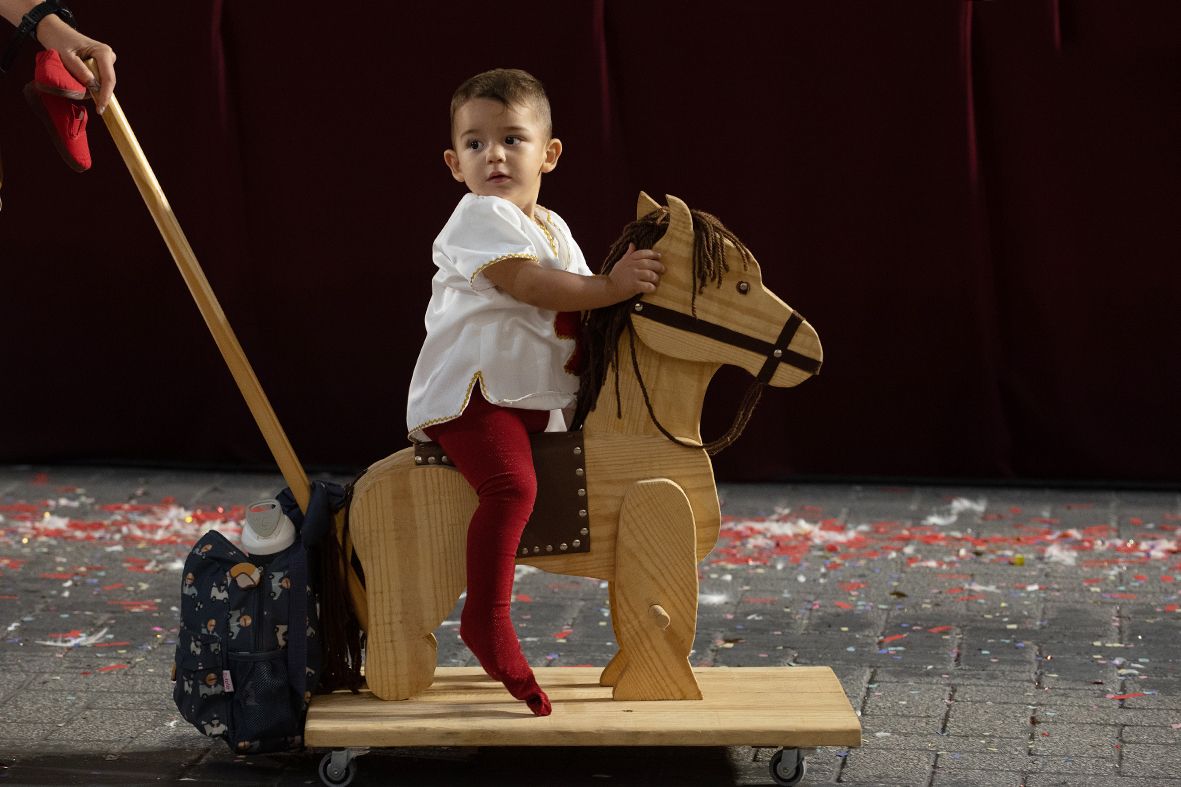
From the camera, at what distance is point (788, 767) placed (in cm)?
278

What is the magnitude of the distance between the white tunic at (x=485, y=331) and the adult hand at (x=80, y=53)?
24.7 inches

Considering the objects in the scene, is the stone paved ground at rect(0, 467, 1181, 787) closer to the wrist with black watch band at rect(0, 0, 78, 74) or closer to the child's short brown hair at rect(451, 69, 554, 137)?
the child's short brown hair at rect(451, 69, 554, 137)

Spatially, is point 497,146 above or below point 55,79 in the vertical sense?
below

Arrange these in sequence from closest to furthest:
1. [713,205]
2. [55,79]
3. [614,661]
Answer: [55,79] → [614,661] → [713,205]

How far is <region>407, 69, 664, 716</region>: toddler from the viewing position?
109 inches

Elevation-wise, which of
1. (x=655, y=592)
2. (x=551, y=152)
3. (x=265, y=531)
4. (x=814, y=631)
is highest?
(x=551, y=152)

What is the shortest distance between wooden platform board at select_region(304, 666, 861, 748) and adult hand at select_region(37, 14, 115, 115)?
114 cm

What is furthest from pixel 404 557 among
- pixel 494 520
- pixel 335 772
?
pixel 335 772

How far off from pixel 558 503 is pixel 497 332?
1.06 feet

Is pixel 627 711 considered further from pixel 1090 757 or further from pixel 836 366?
pixel 836 366

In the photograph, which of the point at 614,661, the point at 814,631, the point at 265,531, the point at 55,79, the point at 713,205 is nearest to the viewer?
the point at 55,79

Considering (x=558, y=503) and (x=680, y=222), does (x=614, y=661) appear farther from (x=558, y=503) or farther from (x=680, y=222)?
(x=680, y=222)

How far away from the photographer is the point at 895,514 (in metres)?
4.80

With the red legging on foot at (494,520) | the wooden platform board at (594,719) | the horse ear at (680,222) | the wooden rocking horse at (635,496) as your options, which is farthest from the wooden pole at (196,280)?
the horse ear at (680,222)
